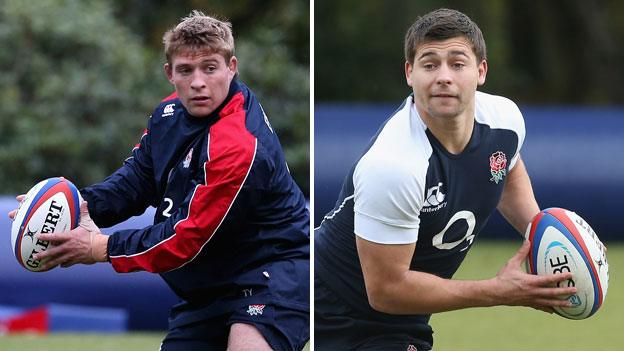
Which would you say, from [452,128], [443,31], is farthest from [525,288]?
[443,31]

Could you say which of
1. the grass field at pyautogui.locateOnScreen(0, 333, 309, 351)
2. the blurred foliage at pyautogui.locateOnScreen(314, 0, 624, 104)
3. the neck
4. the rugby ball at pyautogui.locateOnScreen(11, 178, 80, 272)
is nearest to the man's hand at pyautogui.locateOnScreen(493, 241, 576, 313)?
the neck

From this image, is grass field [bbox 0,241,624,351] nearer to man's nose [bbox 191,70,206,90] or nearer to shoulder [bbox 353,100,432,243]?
shoulder [bbox 353,100,432,243]

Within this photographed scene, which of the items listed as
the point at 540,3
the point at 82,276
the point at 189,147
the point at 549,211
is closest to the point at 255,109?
the point at 189,147

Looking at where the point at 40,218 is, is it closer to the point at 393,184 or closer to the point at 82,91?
the point at 393,184

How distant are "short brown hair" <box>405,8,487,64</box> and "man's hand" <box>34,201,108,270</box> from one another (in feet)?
3.79

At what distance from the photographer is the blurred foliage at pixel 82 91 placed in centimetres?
992

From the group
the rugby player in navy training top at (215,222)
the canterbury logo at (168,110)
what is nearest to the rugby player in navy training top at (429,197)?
the rugby player in navy training top at (215,222)

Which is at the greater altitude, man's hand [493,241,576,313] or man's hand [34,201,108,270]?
man's hand [34,201,108,270]

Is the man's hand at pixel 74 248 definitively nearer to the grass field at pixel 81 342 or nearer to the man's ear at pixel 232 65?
the man's ear at pixel 232 65

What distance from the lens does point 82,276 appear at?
24.7 feet

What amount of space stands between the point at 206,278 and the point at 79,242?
1.41 ft

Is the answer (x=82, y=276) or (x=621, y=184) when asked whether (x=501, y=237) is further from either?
(x=82, y=276)

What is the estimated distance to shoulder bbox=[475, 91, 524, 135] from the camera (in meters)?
4.02

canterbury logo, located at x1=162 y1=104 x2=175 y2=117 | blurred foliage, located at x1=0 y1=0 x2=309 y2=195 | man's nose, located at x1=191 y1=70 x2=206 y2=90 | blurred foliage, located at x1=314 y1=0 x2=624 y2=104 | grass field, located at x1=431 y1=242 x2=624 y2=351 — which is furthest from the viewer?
blurred foliage, located at x1=314 y1=0 x2=624 y2=104
